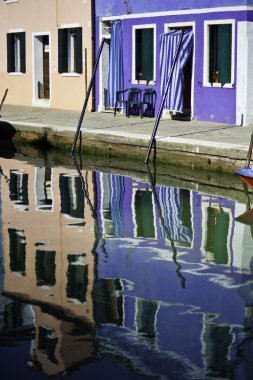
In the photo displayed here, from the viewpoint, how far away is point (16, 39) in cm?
2977

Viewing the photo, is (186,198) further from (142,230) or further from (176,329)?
(176,329)

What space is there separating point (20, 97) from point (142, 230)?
18.4 m

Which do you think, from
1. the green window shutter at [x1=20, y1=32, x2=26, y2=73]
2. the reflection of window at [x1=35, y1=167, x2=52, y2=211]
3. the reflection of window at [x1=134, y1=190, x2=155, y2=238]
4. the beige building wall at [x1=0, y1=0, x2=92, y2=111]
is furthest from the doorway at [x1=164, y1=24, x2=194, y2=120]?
the green window shutter at [x1=20, y1=32, x2=26, y2=73]

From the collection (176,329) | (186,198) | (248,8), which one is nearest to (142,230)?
(186,198)

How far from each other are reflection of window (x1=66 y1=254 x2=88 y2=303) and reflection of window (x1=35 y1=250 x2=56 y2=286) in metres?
0.17

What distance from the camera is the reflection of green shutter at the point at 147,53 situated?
22656mm

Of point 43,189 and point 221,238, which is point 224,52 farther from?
point 221,238

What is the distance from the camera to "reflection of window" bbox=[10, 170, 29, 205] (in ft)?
46.3

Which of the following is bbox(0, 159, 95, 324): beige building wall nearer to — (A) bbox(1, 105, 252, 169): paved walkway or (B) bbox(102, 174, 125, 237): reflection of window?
(B) bbox(102, 174, 125, 237): reflection of window

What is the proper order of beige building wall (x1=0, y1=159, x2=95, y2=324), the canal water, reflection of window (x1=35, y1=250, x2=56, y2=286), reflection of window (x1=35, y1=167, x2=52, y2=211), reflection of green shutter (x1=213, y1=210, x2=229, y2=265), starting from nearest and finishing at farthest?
the canal water
beige building wall (x1=0, y1=159, x2=95, y2=324)
reflection of window (x1=35, y1=250, x2=56, y2=286)
reflection of green shutter (x1=213, y1=210, x2=229, y2=265)
reflection of window (x1=35, y1=167, x2=52, y2=211)

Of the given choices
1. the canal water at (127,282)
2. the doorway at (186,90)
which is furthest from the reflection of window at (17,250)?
the doorway at (186,90)

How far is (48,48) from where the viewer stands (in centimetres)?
2816

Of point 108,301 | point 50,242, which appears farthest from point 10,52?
point 108,301

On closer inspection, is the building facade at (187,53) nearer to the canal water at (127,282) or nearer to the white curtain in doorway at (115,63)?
the white curtain in doorway at (115,63)
